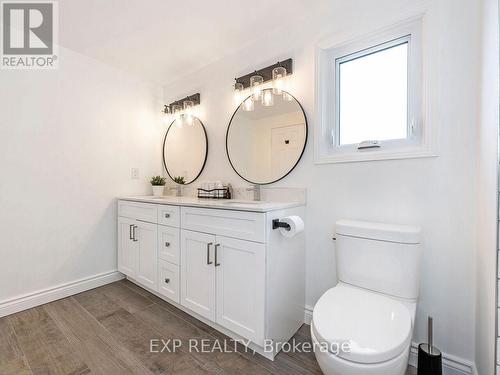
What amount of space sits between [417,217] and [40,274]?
2.76 m

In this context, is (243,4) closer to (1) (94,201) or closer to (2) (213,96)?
(2) (213,96)

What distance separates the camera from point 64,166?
6.73 feet

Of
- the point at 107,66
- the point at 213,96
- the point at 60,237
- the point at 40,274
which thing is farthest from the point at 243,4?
the point at 40,274

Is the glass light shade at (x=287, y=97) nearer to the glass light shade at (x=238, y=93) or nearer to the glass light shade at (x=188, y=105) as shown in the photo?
the glass light shade at (x=238, y=93)

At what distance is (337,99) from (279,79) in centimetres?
46

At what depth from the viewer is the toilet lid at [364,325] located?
840 mm

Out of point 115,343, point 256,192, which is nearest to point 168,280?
point 115,343

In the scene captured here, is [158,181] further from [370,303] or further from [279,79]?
[370,303]

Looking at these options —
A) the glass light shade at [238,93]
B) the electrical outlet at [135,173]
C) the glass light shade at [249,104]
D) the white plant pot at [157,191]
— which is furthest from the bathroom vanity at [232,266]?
the glass light shade at [238,93]

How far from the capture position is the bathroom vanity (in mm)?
1320

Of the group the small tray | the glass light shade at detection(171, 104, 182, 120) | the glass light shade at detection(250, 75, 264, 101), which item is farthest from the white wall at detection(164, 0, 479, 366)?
the glass light shade at detection(171, 104, 182, 120)

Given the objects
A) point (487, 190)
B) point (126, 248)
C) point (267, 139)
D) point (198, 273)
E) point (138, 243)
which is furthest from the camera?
point (126, 248)

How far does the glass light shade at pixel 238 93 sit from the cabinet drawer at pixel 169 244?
118cm

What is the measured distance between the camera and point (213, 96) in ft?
7.39
